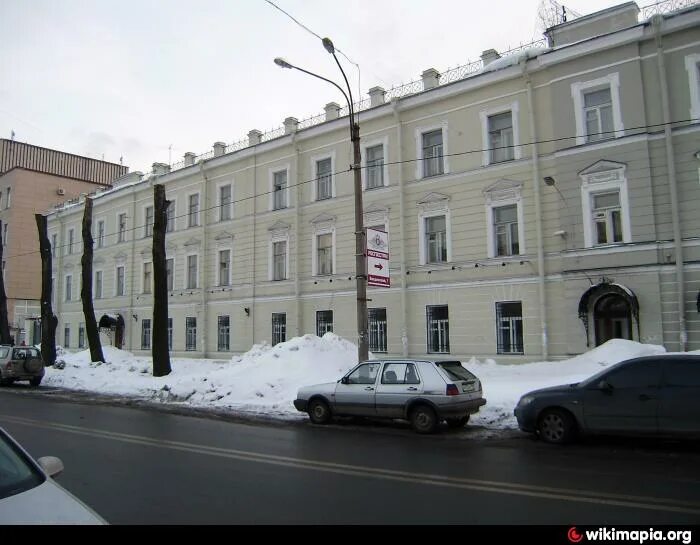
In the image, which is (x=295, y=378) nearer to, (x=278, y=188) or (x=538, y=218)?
(x=538, y=218)

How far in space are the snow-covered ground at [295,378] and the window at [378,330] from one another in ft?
14.1

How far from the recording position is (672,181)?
61.0 ft

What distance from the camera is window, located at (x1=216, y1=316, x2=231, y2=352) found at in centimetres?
3206

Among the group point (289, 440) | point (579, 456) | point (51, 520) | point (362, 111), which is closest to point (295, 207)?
point (362, 111)

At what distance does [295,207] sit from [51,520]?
26459 mm

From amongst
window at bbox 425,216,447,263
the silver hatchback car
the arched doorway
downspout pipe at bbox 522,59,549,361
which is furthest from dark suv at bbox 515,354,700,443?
window at bbox 425,216,447,263

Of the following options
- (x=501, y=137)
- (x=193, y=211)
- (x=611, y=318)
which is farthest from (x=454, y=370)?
(x=193, y=211)

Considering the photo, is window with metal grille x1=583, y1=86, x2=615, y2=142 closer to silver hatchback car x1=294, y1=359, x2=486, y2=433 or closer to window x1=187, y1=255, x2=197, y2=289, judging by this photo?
silver hatchback car x1=294, y1=359, x2=486, y2=433

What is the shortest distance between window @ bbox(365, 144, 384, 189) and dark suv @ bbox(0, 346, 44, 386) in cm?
1605

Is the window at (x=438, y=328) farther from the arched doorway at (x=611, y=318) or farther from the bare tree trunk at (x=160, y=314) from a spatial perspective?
the bare tree trunk at (x=160, y=314)

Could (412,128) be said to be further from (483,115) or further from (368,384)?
(368,384)

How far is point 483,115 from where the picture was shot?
23.2 m

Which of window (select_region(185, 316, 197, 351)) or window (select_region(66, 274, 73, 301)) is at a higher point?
window (select_region(66, 274, 73, 301))

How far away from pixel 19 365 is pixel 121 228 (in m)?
17.9
